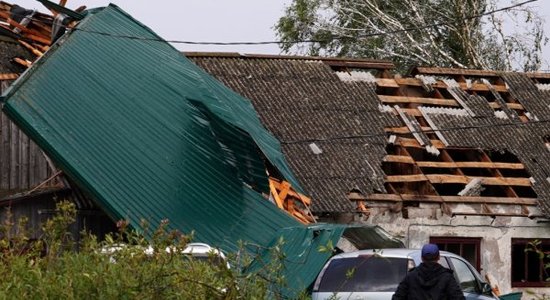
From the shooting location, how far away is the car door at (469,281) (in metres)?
17.1

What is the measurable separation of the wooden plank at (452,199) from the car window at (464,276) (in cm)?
880

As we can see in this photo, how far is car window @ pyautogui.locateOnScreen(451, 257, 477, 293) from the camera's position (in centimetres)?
1722

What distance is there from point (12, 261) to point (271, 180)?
46.9ft

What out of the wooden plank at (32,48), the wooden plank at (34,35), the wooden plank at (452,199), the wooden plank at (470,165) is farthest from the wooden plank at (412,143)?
the wooden plank at (32,48)

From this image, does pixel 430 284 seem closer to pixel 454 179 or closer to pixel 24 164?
pixel 24 164

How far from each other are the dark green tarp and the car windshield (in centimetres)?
379

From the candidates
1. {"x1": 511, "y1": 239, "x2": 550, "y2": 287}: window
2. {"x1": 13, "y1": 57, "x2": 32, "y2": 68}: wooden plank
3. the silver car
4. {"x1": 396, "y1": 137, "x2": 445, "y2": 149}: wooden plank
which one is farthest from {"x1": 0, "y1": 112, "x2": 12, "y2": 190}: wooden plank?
{"x1": 511, "y1": 239, "x2": 550, "y2": 287}: window

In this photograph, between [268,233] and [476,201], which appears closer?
[268,233]

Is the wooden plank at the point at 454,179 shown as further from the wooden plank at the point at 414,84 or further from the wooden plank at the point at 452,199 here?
the wooden plank at the point at 414,84

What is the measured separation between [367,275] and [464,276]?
1759 millimetres

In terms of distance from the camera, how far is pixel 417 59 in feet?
152

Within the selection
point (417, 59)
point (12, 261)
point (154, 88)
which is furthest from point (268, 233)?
point (417, 59)

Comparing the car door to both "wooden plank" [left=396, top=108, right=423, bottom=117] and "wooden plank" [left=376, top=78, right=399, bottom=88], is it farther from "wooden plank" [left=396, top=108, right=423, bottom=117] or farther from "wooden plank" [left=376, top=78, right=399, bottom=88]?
"wooden plank" [left=376, top=78, right=399, bottom=88]

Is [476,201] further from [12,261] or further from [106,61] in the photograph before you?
[12,261]
